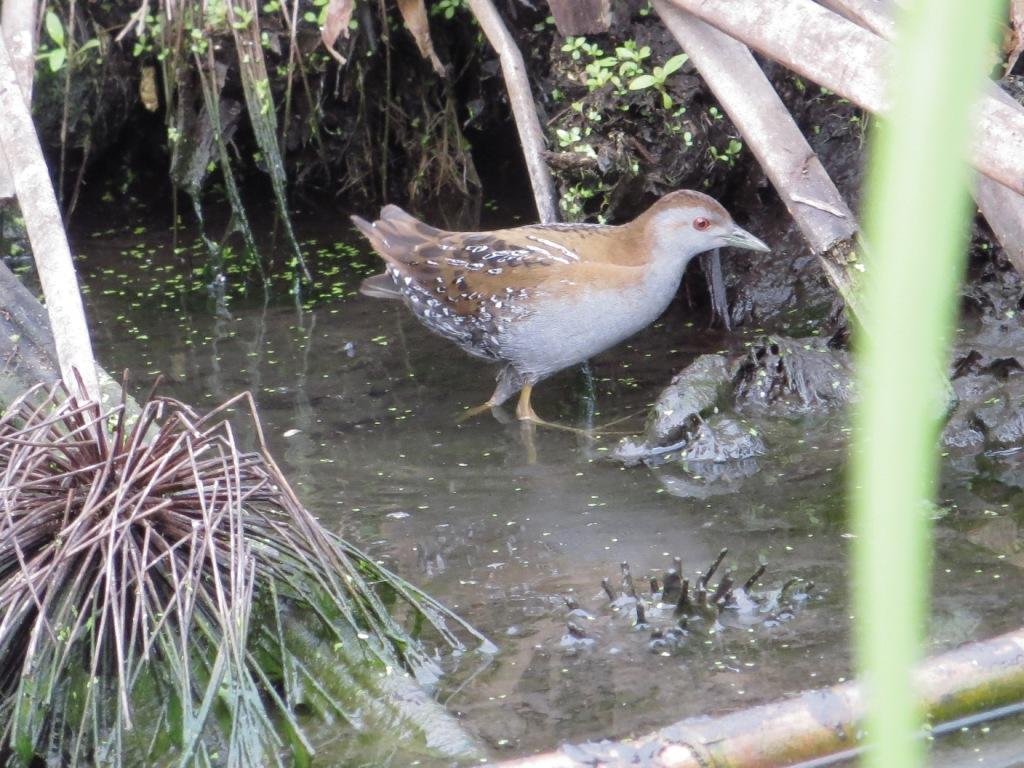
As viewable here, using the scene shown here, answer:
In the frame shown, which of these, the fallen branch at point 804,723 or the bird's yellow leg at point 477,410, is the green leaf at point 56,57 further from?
the fallen branch at point 804,723

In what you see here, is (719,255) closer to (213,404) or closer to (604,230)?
(604,230)

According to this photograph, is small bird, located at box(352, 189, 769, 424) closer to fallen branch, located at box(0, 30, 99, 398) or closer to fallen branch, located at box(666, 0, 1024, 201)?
fallen branch, located at box(666, 0, 1024, 201)

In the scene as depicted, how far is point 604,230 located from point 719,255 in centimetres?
84

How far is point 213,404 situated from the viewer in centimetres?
511

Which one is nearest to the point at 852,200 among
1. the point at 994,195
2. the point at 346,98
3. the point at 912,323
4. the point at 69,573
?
the point at 994,195

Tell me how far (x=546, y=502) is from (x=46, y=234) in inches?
69.6

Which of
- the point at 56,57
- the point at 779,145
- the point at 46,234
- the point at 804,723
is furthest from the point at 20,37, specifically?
the point at 804,723

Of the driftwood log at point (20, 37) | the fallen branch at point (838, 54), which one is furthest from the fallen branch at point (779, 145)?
the driftwood log at point (20, 37)

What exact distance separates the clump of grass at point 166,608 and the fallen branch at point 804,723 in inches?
36.6

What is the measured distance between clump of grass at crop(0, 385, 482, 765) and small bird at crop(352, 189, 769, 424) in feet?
6.35

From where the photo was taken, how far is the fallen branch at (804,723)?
6.40 ft

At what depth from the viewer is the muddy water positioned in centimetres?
299

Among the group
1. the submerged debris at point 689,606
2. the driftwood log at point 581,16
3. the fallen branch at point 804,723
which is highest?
the driftwood log at point 581,16

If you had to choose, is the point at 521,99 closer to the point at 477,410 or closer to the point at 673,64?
the point at 673,64
